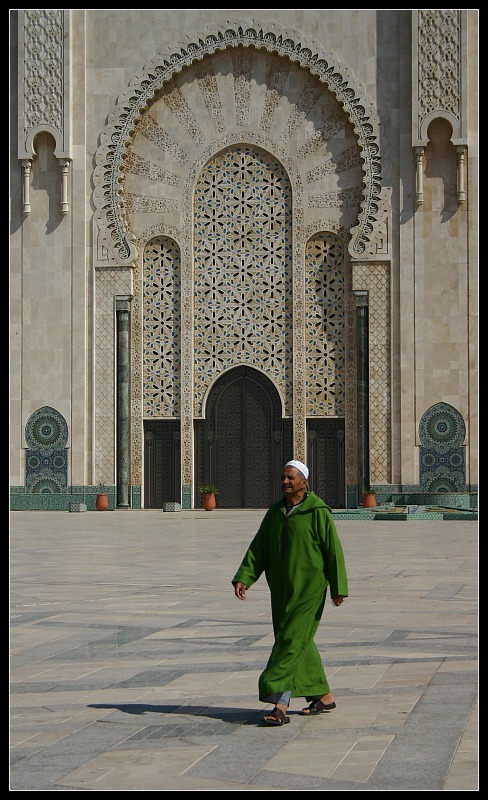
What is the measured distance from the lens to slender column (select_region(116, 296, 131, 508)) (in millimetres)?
17719

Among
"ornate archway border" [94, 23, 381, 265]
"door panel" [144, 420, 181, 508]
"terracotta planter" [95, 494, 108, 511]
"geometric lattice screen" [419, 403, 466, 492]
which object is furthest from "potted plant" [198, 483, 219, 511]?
"ornate archway border" [94, 23, 381, 265]

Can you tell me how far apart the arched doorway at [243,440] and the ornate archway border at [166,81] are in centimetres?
245

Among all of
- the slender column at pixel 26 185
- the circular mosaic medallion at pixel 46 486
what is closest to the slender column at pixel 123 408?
the circular mosaic medallion at pixel 46 486

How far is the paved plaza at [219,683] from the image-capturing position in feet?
10.4

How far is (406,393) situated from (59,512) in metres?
5.27

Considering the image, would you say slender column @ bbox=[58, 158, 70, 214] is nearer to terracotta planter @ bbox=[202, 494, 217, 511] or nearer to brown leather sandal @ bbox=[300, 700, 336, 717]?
terracotta planter @ bbox=[202, 494, 217, 511]

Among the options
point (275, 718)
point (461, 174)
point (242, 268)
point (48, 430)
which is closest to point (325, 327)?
point (242, 268)

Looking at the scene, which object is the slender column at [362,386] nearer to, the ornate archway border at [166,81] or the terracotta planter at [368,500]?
the terracotta planter at [368,500]

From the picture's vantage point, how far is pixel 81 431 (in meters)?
17.8

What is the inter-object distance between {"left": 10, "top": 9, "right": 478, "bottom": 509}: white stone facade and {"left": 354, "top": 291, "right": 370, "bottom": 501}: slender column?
0.05 metres

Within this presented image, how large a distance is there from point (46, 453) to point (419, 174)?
6.73m

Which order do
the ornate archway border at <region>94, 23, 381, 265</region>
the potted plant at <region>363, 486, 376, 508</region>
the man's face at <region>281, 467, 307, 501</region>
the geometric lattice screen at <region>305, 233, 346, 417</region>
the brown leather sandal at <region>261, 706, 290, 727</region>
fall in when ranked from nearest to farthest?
the brown leather sandal at <region>261, 706, 290, 727</region>
the man's face at <region>281, 467, 307, 501</region>
the potted plant at <region>363, 486, 376, 508</region>
the ornate archway border at <region>94, 23, 381, 265</region>
the geometric lattice screen at <region>305, 233, 346, 417</region>

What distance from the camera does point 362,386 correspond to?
1733 cm

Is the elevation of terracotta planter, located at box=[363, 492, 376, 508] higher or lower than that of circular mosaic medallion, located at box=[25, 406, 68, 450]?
lower
